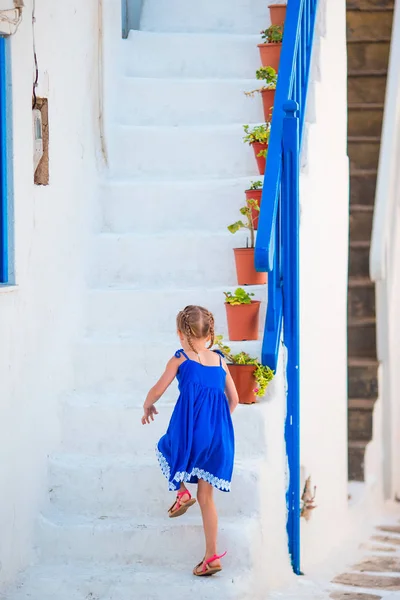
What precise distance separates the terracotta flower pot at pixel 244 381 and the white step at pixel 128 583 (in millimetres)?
758

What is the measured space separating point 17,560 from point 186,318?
49.2 inches

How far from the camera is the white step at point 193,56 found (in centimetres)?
678

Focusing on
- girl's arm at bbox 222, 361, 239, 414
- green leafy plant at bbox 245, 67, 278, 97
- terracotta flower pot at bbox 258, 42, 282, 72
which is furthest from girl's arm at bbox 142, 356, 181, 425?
terracotta flower pot at bbox 258, 42, 282, 72

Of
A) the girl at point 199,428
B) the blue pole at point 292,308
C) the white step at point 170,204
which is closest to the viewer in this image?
the girl at point 199,428

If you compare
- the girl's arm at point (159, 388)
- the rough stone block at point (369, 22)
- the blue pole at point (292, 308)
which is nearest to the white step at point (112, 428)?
the blue pole at point (292, 308)

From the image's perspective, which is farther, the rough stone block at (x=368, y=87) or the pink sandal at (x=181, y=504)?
the rough stone block at (x=368, y=87)

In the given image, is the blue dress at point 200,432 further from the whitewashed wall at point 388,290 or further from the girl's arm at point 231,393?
the whitewashed wall at point 388,290

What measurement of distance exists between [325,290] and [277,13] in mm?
1786

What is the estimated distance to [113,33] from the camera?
20.8ft

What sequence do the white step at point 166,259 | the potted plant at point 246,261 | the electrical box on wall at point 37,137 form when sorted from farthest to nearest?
the white step at point 166,259
the potted plant at point 246,261
the electrical box on wall at point 37,137

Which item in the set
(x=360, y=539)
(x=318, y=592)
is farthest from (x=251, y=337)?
(x=360, y=539)

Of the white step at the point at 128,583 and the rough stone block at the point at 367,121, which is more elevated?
the rough stone block at the point at 367,121

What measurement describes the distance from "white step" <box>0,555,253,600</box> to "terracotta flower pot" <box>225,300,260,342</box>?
1.15 meters

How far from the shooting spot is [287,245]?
16.8ft
